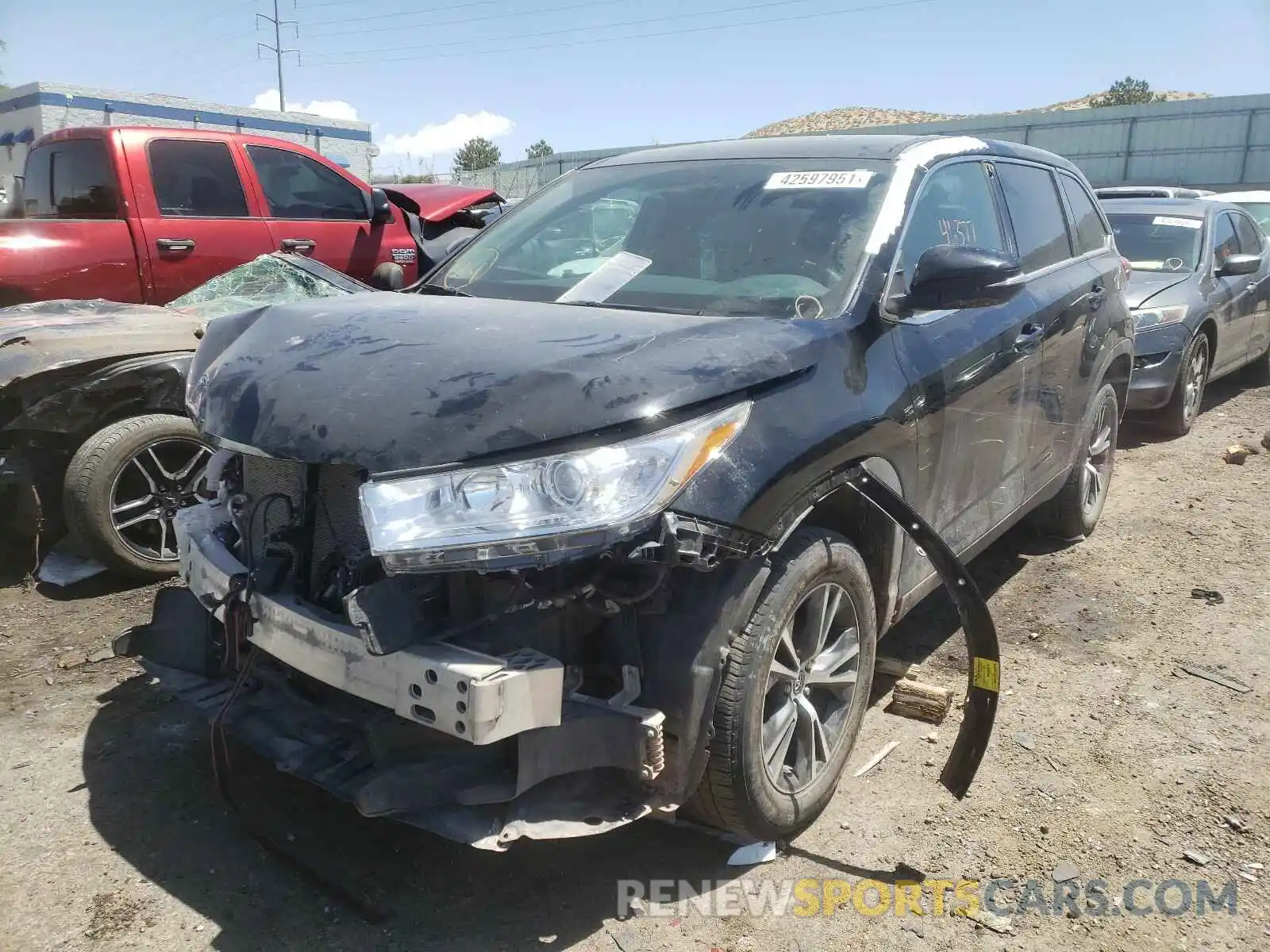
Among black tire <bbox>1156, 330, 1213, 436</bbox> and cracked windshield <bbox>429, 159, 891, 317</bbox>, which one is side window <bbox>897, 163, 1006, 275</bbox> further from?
black tire <bbox>1156, 330, 1213, 436</bbox>

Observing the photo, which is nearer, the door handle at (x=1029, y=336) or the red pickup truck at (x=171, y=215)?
the door handle at (x=1029, y=336)

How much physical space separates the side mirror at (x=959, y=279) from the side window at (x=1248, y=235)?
7.16m

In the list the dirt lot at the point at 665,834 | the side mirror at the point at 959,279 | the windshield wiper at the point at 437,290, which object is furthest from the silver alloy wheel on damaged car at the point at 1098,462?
the windshield wiper at the point at 437,290

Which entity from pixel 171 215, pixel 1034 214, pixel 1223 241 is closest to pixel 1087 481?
pixel 1034 214

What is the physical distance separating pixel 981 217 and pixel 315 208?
16.3 feet

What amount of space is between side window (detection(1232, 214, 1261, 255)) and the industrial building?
1752cm

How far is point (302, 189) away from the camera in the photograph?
7.08 metres

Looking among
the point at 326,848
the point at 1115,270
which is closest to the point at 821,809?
the point at 326,848

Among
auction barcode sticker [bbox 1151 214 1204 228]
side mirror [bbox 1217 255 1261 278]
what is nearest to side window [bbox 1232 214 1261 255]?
auction barcode sticker [bbox 1151 214 1204 228]

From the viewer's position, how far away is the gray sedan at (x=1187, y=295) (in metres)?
7.25

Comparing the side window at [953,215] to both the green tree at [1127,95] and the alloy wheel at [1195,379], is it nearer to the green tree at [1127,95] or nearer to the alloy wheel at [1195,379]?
the alloy wheel at [1195,379]

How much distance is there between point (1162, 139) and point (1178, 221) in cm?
2680

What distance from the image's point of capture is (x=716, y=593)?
2.31m

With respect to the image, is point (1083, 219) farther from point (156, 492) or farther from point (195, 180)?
point (195, 180)
